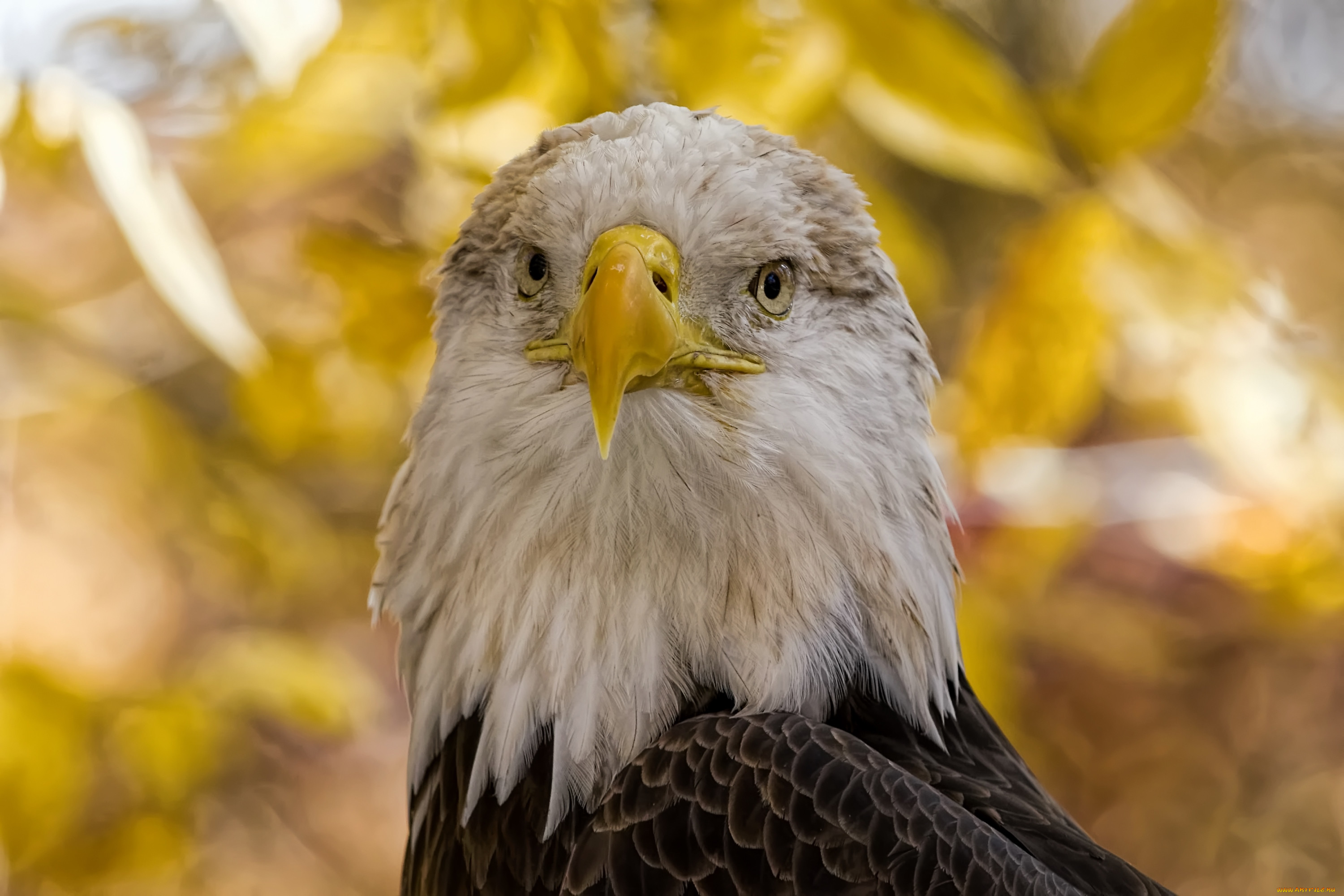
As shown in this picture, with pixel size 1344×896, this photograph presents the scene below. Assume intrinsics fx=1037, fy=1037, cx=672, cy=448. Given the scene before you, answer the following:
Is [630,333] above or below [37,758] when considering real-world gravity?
above

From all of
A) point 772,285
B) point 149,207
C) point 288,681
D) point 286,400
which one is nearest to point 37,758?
point 288,681

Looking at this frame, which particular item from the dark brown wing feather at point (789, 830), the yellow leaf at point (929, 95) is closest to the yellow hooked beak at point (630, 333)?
the dark brown wing feather at point (789, 830)

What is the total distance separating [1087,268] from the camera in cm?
101

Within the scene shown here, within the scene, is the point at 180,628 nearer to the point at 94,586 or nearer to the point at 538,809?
the point at 94,586

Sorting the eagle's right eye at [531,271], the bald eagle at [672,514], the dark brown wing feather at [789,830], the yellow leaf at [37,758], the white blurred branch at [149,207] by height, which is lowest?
the yellow leaf at [37,758]

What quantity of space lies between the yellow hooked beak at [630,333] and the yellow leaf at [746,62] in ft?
0.86

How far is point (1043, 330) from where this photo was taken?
102 centimetres

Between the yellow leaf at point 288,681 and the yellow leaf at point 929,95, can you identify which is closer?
the yellow leaf at point 929,95

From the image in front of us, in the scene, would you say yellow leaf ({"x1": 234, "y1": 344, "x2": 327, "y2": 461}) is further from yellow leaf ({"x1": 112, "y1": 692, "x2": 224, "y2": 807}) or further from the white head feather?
the white head feather

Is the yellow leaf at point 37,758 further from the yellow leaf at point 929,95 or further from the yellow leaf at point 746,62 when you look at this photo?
the yellow leaf at point 929,95

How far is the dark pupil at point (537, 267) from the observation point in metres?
0.72

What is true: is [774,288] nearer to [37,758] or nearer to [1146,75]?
[1146,75]

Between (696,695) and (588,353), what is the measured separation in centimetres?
25

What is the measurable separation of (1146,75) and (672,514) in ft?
1.86
